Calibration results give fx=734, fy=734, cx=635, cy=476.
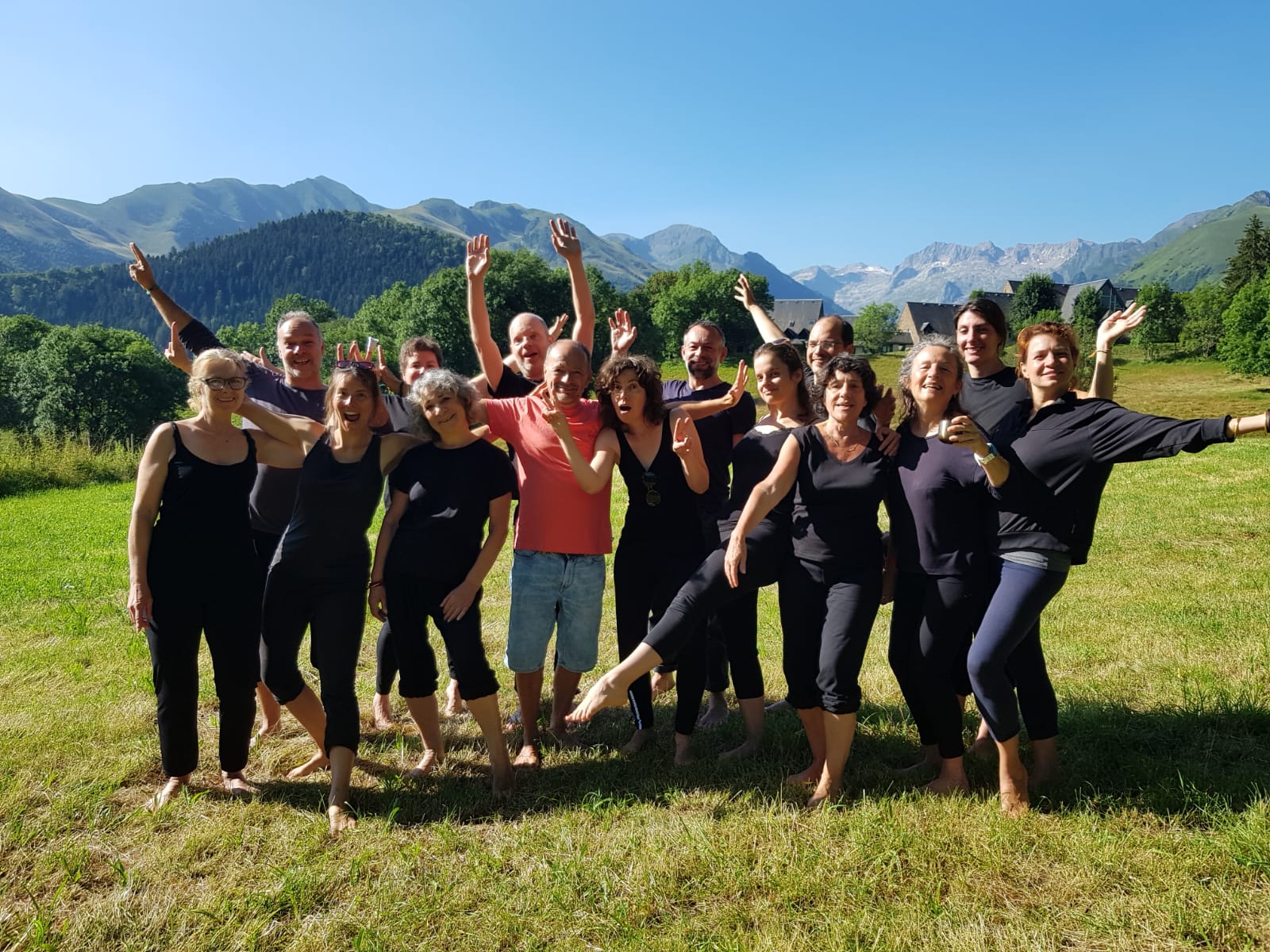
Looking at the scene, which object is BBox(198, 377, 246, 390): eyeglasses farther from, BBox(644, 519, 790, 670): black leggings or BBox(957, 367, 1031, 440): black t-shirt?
BBox(957, 367, 1031, 440): black t-shirt

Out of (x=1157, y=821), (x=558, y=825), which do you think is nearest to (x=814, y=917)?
(x=558, y=825)

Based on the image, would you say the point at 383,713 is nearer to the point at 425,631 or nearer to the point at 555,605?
the point at 425,631

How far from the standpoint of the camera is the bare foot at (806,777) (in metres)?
4.57

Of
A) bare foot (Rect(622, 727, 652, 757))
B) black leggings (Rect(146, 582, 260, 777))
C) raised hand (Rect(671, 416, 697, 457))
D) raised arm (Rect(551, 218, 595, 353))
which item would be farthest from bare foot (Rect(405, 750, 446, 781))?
raised arm (Rect(551, 218, 595, 353))

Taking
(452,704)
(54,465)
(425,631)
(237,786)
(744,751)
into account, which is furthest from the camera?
(54,465)

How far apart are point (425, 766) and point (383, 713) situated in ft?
3.24

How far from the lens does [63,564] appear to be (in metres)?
11.8

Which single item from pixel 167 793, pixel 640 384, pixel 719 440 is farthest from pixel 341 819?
pixel 719 440

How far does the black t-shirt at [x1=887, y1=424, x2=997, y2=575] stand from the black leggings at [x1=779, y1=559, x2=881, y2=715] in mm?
348

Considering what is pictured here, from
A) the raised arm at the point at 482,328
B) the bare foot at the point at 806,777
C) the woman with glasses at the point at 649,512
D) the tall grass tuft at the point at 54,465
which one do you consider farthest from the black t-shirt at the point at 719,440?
the tall grass tuft at the point at 54,465

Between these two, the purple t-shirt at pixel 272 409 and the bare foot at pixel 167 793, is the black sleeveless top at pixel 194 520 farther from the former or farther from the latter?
the bare foot at pixel 167 793

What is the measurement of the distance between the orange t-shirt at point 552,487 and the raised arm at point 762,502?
2.99ft

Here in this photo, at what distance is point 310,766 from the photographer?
194 inches

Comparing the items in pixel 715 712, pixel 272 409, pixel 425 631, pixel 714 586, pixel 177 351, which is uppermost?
pixel 177 351
